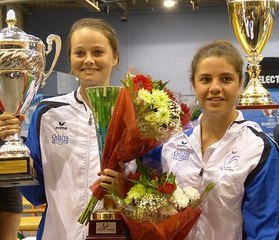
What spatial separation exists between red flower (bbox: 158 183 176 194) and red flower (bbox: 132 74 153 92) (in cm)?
27

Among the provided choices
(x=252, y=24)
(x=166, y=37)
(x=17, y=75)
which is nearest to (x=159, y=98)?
(x=17, y=75)

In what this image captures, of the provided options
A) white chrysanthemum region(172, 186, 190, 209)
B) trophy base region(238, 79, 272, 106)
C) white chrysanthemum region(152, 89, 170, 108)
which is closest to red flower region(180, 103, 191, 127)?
white chrysanthemum region(152, 89, 170, 108)

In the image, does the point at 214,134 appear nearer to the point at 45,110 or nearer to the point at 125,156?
the point at 125,156

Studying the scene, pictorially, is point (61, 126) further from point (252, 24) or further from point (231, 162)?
point (252, 24)

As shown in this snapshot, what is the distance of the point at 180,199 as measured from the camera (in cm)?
152

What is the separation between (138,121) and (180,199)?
240mm

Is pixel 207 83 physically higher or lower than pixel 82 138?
higher

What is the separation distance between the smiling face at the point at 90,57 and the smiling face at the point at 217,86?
1.03 feet

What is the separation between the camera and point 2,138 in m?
1.75

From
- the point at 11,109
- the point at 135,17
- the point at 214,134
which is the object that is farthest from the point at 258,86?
the point at 135,17

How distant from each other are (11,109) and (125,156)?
440mm

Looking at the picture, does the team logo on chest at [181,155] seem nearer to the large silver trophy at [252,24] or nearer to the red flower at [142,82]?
the red flower at [142,82]

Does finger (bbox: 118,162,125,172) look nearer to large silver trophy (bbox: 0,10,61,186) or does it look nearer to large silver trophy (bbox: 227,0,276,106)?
large silver trophy (bbox: 0,10,61,186)

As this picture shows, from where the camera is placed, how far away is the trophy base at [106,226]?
5.30 ft
